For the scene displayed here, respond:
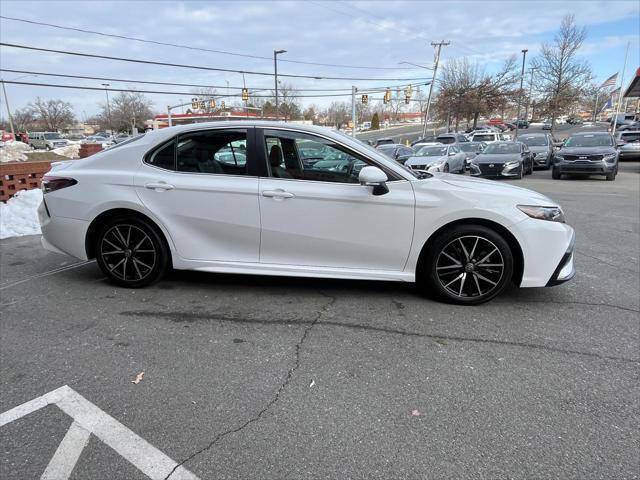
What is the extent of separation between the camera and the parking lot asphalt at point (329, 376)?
217 centimetres

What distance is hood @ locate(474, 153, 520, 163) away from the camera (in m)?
16.1

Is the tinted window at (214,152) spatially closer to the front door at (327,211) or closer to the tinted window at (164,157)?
the tinted window at (164,157)

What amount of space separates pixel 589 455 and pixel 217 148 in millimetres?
3686

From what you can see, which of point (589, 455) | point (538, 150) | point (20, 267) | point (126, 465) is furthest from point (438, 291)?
point (538, 150)

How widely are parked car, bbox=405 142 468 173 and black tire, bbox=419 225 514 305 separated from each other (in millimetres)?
12395

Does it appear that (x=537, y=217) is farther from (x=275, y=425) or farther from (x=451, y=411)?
(x=275, y=425)

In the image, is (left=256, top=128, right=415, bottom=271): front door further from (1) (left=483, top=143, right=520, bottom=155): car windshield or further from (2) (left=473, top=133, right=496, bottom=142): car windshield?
(2) (left=473, top=133, right=496, bottom=142): car windshield

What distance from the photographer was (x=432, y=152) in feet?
59.2

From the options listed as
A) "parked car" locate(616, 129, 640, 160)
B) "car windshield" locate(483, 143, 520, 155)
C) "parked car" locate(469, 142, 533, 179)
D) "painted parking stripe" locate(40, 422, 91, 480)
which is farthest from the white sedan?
"parked car" locate(616, 129, 640, 160)

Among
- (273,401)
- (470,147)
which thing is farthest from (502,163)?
(273,401)

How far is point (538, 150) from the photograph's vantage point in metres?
19.7

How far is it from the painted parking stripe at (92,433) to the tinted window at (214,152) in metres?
2.23

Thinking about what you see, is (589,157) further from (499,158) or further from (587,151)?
(499,158)

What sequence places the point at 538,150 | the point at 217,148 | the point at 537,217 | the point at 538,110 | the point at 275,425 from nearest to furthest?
1. the point at 275,425
2. the point at 537,217
3. the point at 217,148
4. the point at 538,150
5. the point at 538,110
